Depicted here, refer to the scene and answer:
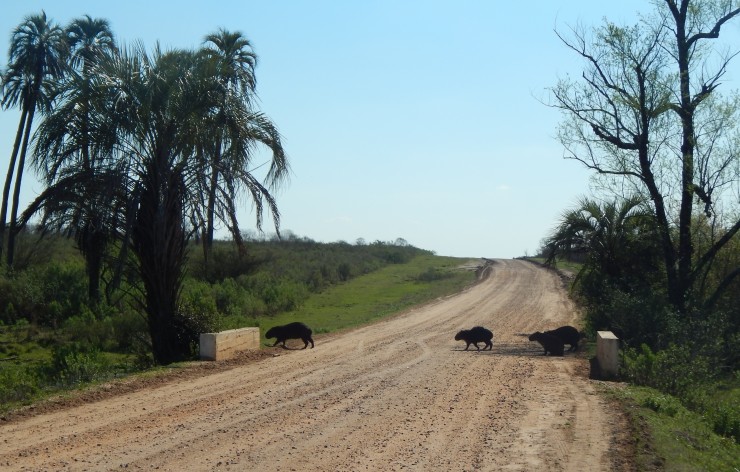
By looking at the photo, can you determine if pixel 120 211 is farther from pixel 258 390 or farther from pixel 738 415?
pixel 738 415

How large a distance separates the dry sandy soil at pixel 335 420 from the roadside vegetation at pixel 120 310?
5.71ft

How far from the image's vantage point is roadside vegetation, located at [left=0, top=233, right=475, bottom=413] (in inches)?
649

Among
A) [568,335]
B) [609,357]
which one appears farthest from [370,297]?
[609,357]

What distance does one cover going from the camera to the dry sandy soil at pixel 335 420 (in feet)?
27.9

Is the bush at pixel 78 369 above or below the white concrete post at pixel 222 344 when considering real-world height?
below

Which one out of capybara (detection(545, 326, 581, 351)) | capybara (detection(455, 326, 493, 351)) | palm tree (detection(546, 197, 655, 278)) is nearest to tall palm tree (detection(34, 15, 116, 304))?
capybara (detection(455, 326, 493, 351))

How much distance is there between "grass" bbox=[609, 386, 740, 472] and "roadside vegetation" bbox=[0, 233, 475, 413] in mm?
8698

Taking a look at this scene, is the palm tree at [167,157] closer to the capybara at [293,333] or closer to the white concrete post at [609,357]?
the capybara at [293,333]

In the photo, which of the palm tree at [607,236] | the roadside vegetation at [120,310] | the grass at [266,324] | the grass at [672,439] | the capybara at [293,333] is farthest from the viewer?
the palm tree at [607,236]

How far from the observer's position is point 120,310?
26734 millimetres

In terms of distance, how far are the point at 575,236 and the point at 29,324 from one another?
68.9ft

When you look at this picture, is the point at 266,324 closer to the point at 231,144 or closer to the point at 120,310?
the point at 120,310

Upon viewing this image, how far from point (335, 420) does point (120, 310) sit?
18043 millimetres

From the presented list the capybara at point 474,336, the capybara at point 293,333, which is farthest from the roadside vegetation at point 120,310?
the capybara at point 474,336
